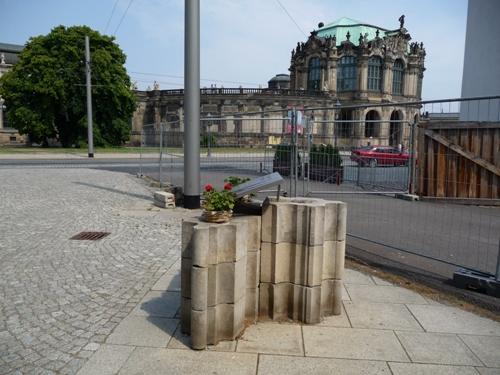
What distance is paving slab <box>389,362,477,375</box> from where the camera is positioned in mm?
3482

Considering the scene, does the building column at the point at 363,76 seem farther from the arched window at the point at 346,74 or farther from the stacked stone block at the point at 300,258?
the stacked stone block at the point at 300,258

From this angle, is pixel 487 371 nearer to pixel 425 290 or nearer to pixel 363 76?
pixel 425 290

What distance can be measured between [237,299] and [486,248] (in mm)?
5539

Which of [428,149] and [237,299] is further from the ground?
[428,149]

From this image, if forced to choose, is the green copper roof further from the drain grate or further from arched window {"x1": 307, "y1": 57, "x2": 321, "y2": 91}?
the drain grate

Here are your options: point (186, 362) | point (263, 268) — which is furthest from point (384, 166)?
point (186, 362)

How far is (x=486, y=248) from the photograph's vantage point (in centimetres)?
746

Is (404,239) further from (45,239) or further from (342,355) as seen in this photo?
(45,239)

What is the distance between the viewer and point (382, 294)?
523 centimetres

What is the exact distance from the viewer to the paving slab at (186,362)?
3422 mm

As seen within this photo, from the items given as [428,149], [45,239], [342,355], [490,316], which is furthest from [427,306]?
[428,149]

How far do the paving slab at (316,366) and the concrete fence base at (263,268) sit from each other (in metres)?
0.49

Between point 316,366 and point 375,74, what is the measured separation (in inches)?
2941

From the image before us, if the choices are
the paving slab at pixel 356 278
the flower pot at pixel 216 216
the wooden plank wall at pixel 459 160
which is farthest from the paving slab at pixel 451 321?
the wooden plank wall at pixel 459 160
